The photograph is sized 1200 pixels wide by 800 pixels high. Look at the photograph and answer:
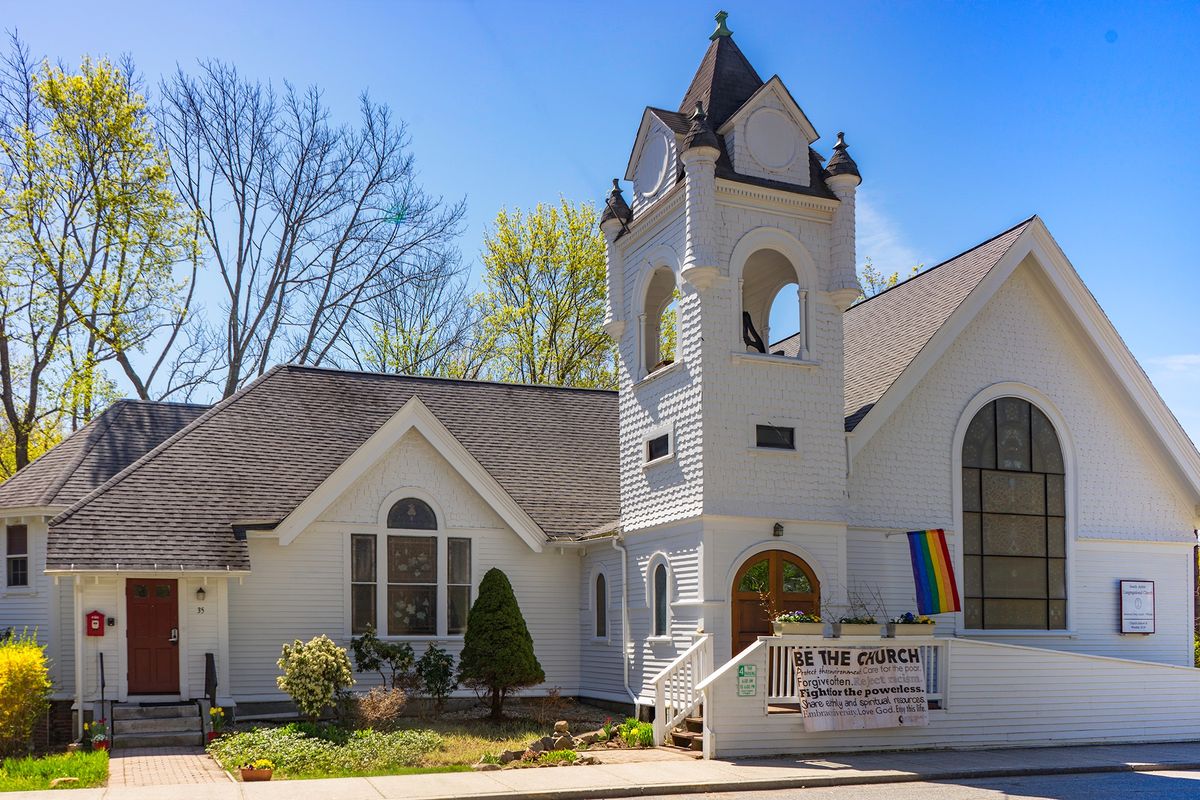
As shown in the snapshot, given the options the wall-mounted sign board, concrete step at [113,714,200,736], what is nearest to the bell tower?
the wall-mounted sign board

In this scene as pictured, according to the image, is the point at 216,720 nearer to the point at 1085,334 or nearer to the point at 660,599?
the point at 660,599

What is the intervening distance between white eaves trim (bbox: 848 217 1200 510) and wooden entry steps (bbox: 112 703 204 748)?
11.4 metres

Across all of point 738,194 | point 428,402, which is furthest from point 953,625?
point 428,402

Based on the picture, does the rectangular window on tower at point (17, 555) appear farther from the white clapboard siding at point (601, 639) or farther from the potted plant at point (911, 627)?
the potted plant at point (911, 627)

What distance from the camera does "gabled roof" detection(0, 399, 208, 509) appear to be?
836 inches

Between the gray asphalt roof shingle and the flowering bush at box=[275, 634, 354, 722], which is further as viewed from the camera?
the gray asphalt roof shingle

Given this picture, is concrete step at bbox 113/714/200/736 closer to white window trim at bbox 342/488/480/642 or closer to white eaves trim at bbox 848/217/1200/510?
white window trim at bbox 342/488/480/642

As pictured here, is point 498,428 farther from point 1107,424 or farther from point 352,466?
point 1107,424

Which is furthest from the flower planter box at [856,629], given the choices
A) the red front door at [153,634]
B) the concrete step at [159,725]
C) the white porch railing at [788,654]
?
the red front door at [153,634]

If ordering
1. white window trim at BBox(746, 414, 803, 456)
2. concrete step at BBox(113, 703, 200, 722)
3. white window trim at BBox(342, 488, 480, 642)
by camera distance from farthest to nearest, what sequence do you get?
white window trim at BBox(342, 488, 480, 642) < white window trim at BBox(746, 414, 803, 456) < concrete step at BBox(113, 703, 200, 722)

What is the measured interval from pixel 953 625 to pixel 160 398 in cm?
2685

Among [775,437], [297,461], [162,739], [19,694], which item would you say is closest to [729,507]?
[775,437]

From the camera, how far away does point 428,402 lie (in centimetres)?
2562

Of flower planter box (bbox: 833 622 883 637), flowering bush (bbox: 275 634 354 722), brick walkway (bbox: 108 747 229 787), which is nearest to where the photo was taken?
brick walkway (bbox: 108 747 229 787)
